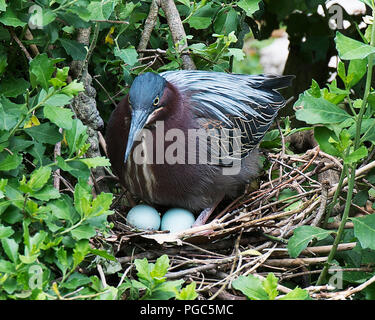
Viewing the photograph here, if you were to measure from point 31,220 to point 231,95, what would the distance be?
1748 millimetres

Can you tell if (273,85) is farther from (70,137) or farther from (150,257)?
(70,137)

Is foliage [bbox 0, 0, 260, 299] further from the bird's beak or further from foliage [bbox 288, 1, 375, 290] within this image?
foliage [bbox 288, 1, 375, 290]

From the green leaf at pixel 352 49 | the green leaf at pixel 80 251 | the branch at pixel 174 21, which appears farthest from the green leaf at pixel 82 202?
the branch at pixel 174 21

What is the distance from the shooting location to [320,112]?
2949 millimetres

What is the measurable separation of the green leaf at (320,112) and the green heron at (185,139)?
2.99ft

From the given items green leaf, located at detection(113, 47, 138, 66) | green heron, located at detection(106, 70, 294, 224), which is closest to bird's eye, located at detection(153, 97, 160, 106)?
green heron, located at detection(106, 70, 294, 224)

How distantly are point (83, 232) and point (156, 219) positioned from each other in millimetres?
1139

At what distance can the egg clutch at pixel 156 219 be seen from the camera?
3750 millimetres

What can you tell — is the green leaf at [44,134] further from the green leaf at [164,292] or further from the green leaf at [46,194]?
the green leaf at [164,292]

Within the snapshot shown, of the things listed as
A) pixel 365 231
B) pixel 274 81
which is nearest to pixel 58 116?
pixel 365 231

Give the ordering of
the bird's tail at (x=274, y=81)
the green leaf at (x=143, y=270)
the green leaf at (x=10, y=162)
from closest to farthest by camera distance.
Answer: the green leaf at (x=143, y=270) < the green leaf at (x=10, y=162) < the bird's tail at (x=274, y=81)

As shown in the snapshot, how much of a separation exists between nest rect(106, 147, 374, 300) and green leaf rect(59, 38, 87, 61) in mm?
879

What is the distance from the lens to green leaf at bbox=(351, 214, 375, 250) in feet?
9.71
